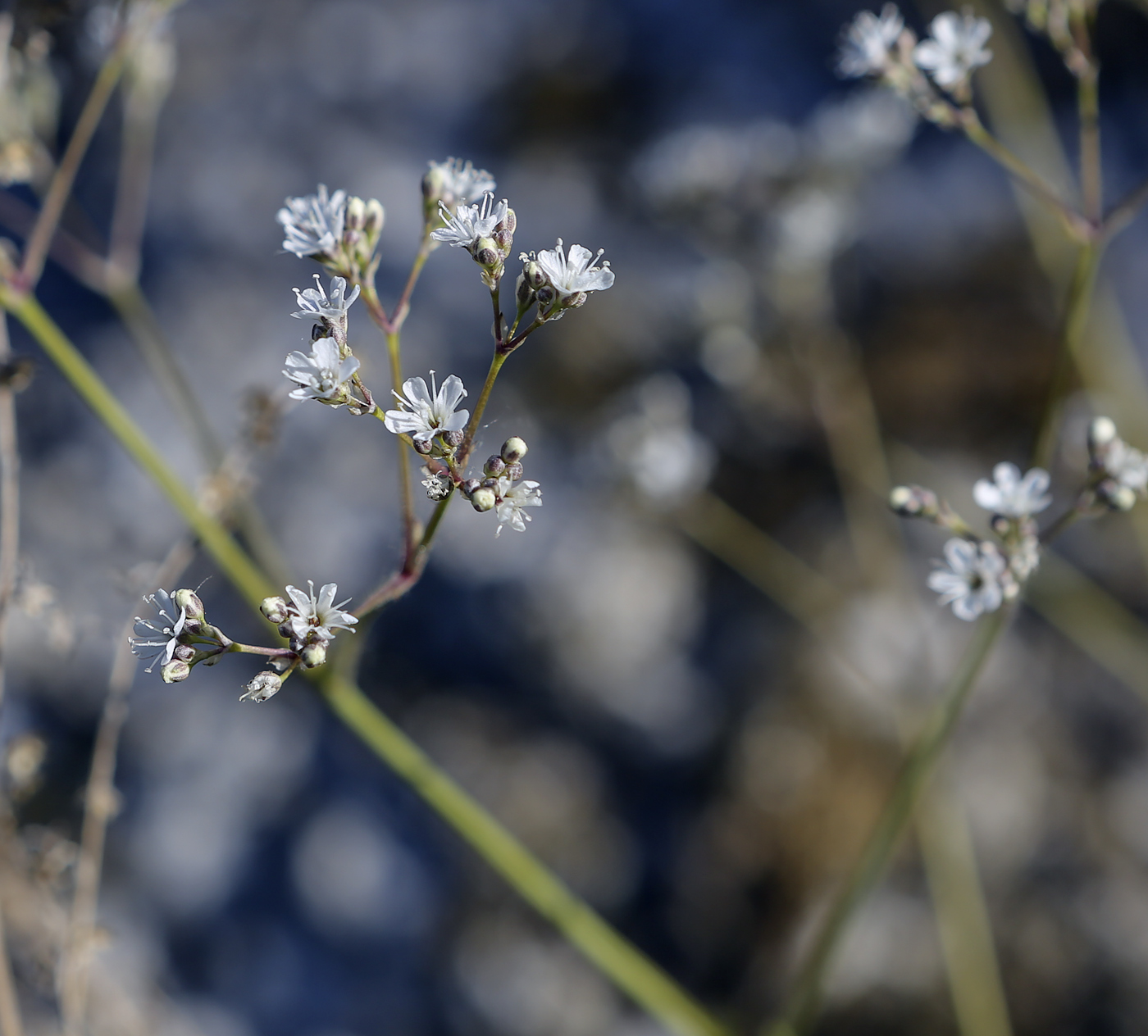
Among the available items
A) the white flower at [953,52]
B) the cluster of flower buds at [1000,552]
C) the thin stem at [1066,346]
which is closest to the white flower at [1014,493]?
the cluster of flower buds at [1000,552]

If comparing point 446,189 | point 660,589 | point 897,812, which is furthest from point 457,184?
point 660,589

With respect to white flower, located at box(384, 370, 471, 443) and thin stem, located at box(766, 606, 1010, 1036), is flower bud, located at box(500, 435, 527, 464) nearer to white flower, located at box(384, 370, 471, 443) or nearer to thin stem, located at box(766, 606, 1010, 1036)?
white flower, located at box(384, 370, 471, 443)

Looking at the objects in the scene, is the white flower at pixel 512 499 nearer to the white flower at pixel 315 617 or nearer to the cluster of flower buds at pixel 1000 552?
the white flower at pixel 315 617

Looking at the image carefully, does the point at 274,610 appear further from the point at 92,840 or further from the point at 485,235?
the point at 92,840

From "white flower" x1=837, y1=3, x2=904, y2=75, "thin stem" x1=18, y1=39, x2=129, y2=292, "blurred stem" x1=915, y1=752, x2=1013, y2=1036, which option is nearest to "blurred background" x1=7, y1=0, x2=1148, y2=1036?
"blurred stem" x1=915, y1=752, x2=1013, y2=1036

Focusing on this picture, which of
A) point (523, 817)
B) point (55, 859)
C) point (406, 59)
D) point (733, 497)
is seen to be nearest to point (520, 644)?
point (523, 817)

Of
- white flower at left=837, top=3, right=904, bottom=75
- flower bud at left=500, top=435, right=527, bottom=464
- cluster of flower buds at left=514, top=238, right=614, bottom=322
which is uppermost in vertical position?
white flower at left=837, top=3, right=904, bottom=75

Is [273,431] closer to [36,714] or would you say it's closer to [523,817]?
[523,817]
